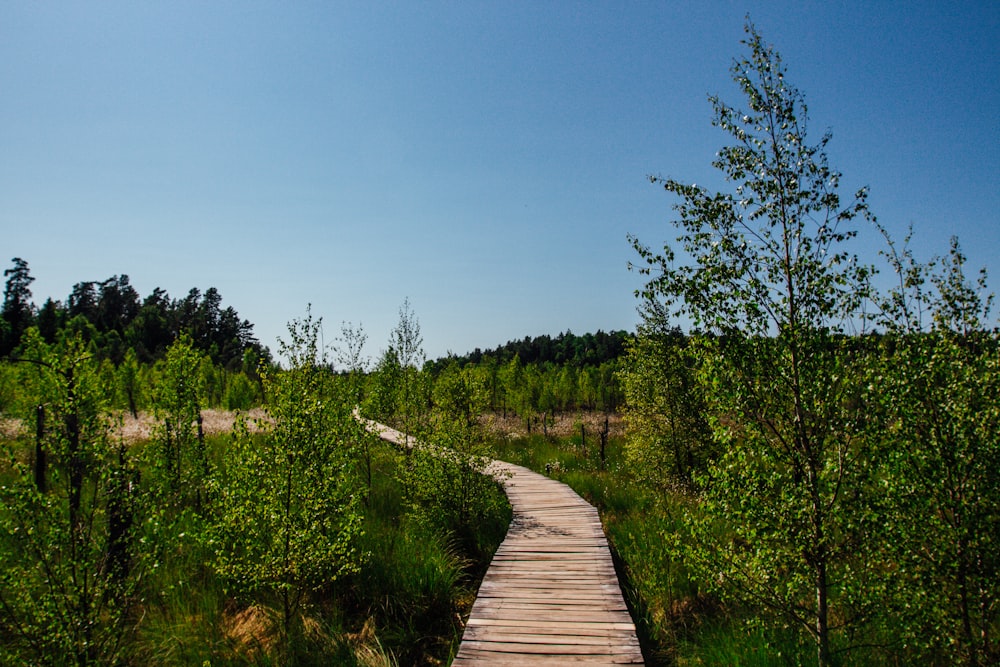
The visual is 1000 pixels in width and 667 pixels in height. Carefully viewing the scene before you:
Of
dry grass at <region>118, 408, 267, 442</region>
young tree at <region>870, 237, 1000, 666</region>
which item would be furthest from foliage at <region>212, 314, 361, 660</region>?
dry grass at <region>118, 408, 267, 442</region>

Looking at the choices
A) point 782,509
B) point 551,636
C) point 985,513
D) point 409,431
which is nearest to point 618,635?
point 551,636

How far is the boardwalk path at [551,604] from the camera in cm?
474

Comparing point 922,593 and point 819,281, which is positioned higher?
point 819,281

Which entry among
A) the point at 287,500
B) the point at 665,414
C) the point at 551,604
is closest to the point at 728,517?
the point at 551,604

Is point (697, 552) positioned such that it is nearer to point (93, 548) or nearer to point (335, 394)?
point (93, 548)

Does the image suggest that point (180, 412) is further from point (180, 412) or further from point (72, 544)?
point (72, 544)

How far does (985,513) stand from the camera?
3850 millimetres

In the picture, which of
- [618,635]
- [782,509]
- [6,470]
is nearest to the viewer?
[782,509]

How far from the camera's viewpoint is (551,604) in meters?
5.84

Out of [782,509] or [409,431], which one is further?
[409,431]

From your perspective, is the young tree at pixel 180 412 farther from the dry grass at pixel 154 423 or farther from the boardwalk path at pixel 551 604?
the boardwalk path at pixel 551 604

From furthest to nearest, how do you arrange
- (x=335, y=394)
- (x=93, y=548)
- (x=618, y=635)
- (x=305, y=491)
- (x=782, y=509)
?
(x=335, y=394) → (x=305, y=491) → (x=618, y=635) → (x=93, y=548) → (x=782, y=509)

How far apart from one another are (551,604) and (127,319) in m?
102

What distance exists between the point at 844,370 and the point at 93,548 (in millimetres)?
6186
